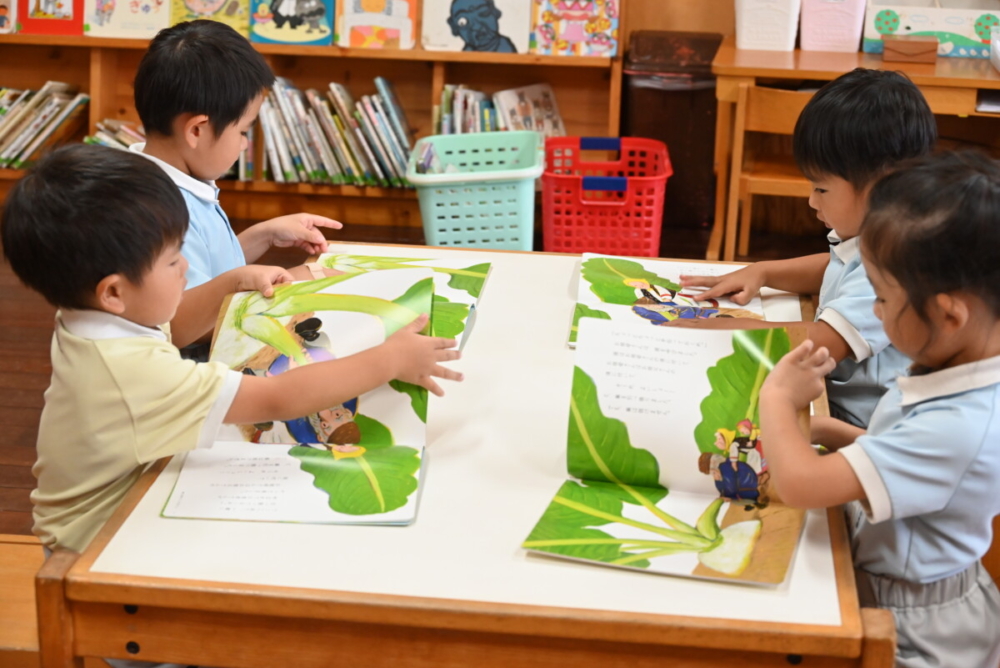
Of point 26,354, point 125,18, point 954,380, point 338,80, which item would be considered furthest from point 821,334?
point 125,18

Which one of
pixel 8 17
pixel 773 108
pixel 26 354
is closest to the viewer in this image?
pixel 26 354

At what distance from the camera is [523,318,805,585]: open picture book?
1.07m

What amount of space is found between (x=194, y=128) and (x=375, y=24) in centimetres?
A: 231

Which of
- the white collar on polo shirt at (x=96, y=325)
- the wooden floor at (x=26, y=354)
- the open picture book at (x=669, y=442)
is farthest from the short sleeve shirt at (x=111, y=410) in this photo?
the wooden floor at (x=26, y=354)

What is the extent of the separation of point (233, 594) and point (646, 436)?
0.46 m

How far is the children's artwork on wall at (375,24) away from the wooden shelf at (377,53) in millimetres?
31

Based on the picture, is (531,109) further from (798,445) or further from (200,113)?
(798,445)

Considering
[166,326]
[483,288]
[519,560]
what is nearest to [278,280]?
[166,326]

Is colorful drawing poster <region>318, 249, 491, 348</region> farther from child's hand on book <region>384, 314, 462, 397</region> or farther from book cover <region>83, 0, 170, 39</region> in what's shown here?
book cover <region>83, 0, 170, 39</region>

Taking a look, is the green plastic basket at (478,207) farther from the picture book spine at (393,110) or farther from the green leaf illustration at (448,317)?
the green leaf illustration at (448,317)

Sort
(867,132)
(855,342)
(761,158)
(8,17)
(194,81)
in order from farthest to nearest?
(8,17) → (761,158) → (194,81) → (867,132) → (855,342)

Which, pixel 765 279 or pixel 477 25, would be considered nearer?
pixel 765 279

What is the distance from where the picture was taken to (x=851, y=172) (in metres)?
1.54

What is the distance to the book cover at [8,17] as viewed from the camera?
157 inches
